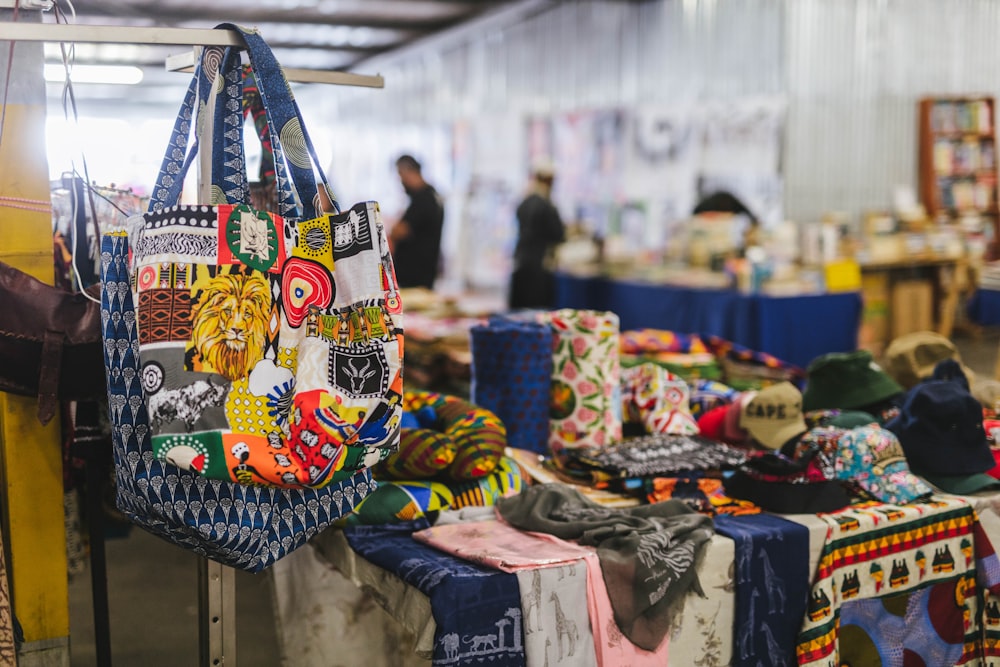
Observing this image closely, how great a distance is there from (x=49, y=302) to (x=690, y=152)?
775cm

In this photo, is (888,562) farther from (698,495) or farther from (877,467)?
(698,495)

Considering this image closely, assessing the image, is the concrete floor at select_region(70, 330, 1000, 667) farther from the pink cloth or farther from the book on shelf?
the book on shelf

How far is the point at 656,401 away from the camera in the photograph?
2.72m

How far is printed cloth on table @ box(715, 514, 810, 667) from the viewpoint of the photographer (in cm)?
201

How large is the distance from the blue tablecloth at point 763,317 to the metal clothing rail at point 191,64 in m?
4.56

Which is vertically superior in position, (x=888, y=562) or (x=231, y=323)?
(x=231, y=323)

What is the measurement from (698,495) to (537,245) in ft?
18.7

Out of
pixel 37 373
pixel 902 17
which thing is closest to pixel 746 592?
pixel 37 373

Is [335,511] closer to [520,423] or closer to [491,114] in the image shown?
[520,423]

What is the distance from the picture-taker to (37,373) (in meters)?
1.69

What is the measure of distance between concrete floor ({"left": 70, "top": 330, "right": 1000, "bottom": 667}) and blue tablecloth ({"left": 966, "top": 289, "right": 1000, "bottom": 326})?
7.33 metres

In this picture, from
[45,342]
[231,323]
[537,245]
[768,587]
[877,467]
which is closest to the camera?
[231,323]

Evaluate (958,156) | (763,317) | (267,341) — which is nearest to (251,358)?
(267,341)

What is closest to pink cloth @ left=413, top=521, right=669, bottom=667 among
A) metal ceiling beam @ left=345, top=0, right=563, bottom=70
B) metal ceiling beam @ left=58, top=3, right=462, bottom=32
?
metal ceiling beam @ left=58, top=3, right=462, bottom=32
